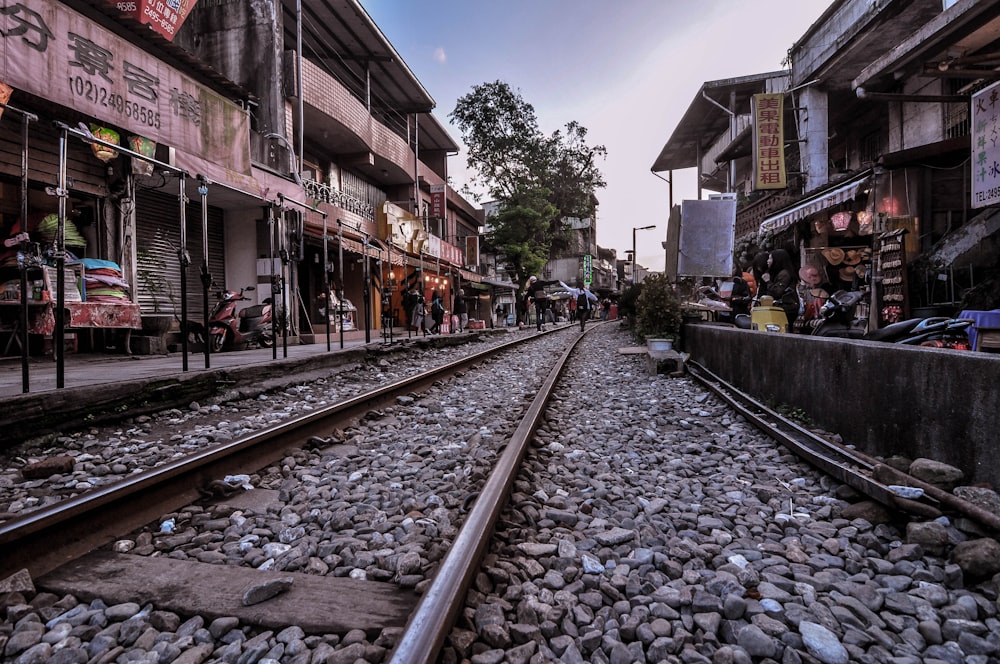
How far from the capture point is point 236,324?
10.0 metres

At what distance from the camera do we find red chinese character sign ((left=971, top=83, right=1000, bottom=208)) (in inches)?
234

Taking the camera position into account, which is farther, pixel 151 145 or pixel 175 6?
pixel 175 6

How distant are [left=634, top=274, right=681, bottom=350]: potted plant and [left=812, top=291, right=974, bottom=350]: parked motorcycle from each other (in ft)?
9.15

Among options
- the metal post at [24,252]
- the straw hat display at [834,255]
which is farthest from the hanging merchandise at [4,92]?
the straw hat display at [834,255]

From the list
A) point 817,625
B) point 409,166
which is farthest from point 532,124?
point 817,625

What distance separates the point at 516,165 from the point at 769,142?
67.4 feet

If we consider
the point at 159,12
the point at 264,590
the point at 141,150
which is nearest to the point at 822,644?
the point at 264,590

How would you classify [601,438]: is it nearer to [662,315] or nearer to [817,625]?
[817,625]

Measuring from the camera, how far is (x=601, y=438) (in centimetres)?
399

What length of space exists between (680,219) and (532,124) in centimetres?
2471

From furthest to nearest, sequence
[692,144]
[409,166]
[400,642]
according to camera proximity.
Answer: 1. [692,144]
2. [409,166]
3. [400,642]

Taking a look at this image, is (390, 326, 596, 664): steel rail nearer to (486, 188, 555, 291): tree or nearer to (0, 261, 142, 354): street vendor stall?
(0, 261, 142, 354): street vendor stall

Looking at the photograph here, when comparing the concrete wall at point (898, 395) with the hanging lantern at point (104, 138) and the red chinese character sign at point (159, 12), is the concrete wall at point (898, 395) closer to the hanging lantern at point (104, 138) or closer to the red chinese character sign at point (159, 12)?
the hanging lantern at point (104, 138)

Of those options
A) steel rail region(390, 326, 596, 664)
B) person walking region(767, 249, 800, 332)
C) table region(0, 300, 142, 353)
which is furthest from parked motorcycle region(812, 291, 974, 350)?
table region(0, 300, 142, 353)
